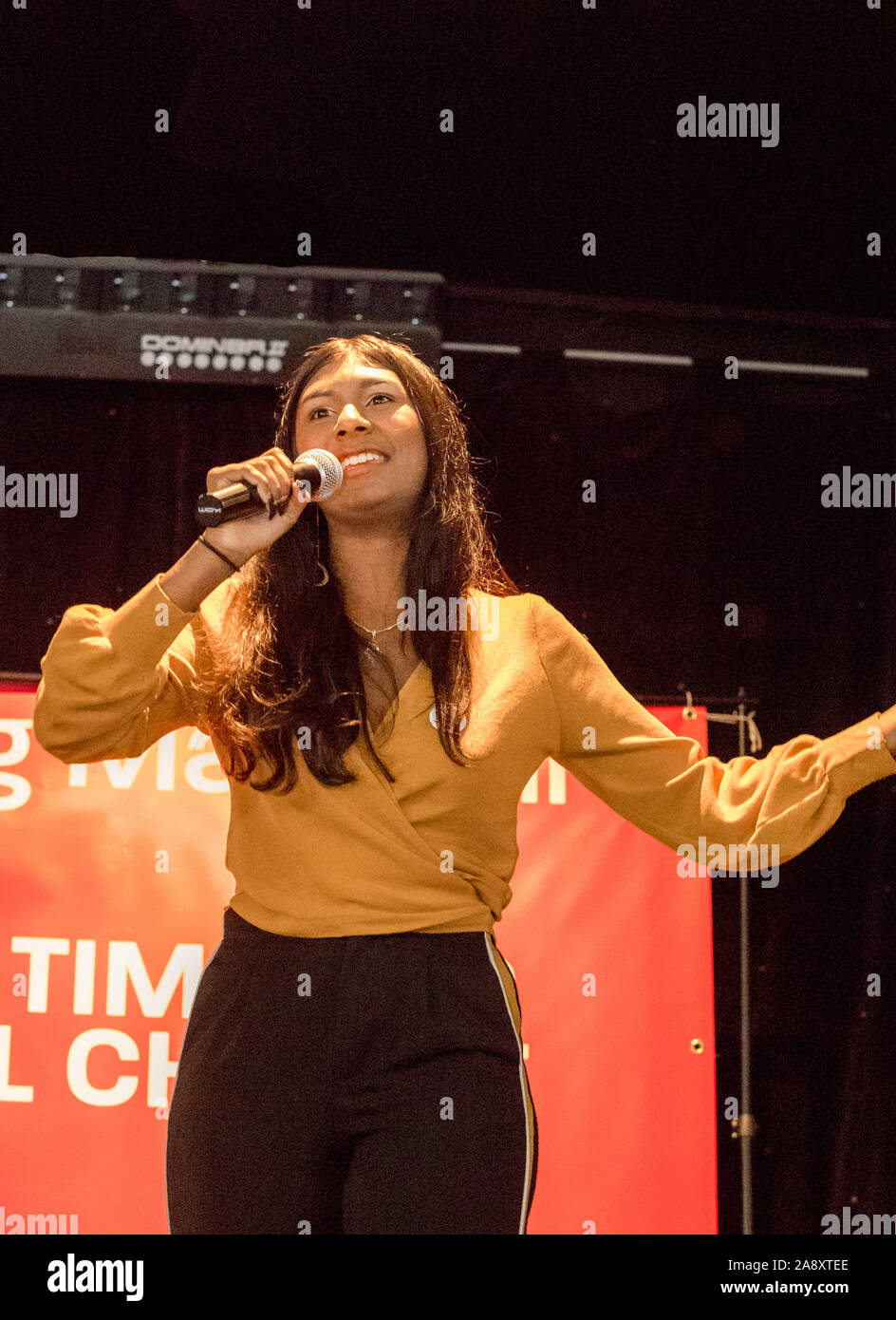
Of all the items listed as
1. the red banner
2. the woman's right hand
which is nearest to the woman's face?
the woman's right hand

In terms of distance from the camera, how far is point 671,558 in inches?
134

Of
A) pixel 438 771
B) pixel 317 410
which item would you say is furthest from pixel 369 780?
pixel 317 410

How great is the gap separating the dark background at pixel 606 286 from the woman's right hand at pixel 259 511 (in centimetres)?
162

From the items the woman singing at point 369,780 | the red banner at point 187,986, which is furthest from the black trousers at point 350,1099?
the red banner at point 187,986

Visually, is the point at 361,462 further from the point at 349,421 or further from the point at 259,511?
the point at 259,511

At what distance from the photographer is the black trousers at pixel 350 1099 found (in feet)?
4.07

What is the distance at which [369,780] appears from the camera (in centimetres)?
140

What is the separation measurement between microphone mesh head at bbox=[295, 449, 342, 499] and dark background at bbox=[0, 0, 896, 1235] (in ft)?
5.06

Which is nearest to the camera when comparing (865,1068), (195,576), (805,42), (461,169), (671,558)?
(195,576)

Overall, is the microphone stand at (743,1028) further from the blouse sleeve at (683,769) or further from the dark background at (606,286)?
the blouse sleeve at (683,769)

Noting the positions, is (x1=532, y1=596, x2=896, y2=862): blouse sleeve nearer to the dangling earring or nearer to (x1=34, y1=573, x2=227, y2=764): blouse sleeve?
the dangling earring
